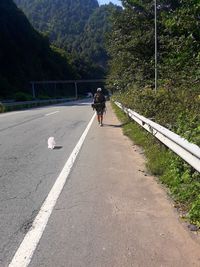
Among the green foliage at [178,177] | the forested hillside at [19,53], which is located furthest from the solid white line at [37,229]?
the forested hillside at [19,53]

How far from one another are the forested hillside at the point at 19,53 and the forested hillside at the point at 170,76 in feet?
189

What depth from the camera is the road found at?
15.4ft

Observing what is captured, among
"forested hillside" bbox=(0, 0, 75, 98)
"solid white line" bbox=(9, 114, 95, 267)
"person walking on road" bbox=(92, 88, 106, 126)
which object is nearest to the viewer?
"solid white line" bbox=(9, 114, 95, 267)

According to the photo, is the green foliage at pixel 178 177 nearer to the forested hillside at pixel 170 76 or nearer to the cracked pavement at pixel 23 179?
the forested hillside at pixel 170 76

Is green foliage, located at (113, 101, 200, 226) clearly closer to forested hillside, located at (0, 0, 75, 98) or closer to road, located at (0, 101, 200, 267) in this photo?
road, located at (0, 101, 200, 267)

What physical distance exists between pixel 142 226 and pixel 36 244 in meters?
1.36

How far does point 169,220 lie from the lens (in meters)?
5.85

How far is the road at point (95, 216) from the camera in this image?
4.68 meters

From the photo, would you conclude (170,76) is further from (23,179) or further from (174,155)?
(23,179)

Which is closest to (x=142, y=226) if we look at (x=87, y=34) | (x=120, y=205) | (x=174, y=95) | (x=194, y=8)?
(x=120, y=205)

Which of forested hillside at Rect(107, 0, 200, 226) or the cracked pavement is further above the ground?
forested hillside at Rect(107, 0, 200, 226)

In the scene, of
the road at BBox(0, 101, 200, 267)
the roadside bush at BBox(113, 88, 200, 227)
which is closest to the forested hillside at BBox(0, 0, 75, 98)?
the roadside bush at BBox(113, 88, 200, 227)

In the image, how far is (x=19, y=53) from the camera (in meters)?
106

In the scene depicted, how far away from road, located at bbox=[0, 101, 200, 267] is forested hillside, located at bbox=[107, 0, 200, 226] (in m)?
0.37
